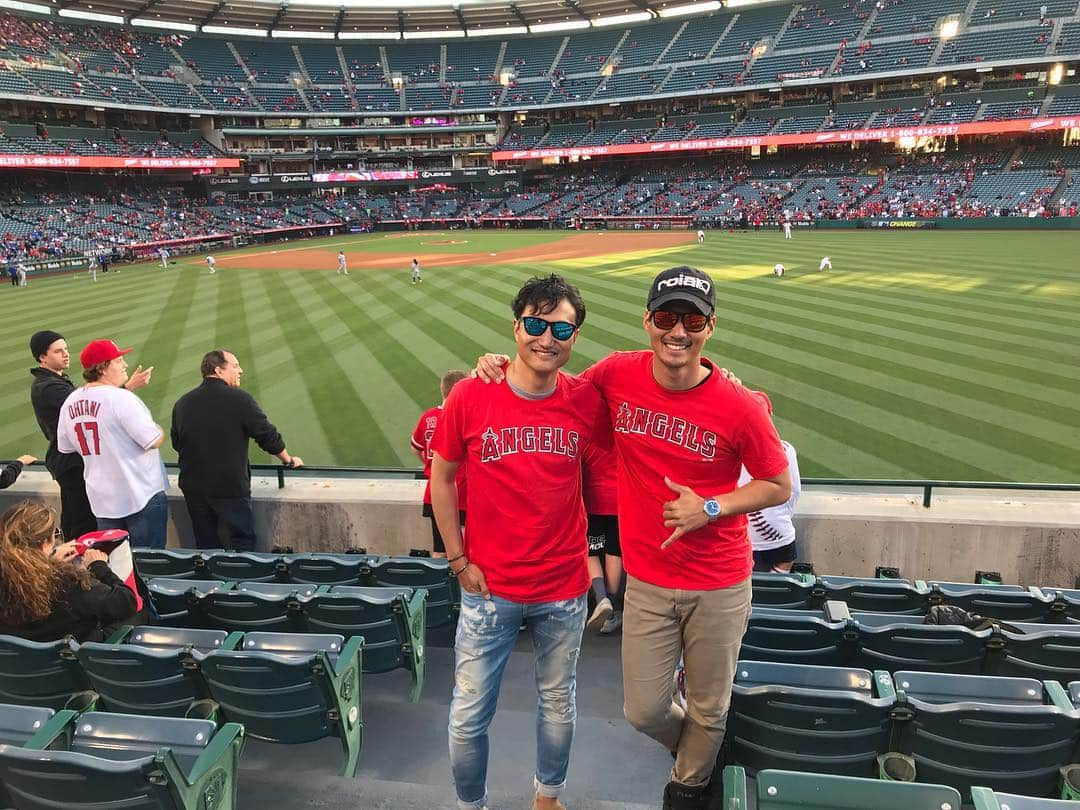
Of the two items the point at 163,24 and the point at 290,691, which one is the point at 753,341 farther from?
the point at 163,24

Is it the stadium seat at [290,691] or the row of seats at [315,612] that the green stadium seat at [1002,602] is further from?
the stadium seat at [290,691]

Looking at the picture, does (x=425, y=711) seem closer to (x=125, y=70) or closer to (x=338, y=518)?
(x=338, y=518)

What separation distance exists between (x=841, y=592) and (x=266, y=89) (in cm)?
7800

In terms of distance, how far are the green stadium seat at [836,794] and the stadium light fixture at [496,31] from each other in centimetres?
8467

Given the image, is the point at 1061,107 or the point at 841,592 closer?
the point at 841,592

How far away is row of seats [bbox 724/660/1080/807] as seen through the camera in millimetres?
2848

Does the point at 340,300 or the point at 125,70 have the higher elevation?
the point at 125,70

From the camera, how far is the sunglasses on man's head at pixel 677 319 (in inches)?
113

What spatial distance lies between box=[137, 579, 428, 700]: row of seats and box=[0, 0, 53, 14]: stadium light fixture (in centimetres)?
7450

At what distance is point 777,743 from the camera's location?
3.12m

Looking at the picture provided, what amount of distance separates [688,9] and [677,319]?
78.8 m

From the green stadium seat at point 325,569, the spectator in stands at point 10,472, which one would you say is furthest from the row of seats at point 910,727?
the spectator in stands at point 10,472

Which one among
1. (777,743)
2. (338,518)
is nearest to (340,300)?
(338,518)

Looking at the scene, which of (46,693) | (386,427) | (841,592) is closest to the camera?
(46,693)
